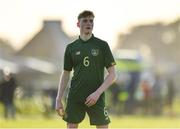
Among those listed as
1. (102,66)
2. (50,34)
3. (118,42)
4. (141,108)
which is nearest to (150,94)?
(141,108)

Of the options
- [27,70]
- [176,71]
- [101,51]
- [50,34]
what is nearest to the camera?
[101,51]

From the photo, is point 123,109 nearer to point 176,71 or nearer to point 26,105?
point 26,105

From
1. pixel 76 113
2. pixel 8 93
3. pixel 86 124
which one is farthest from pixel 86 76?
pixel 8 93

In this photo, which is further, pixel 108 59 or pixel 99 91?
pixel 108 59

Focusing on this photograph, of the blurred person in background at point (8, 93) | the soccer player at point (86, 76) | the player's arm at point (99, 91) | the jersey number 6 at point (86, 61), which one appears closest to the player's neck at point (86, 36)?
the soccer player at point (86, 76)

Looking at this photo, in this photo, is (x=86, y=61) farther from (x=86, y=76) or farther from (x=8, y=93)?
(x=8, y=93)

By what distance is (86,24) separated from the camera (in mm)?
13703

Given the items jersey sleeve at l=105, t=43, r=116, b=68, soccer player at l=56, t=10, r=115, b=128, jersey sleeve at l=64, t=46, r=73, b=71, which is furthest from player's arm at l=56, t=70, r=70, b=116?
jersey sleeve at l=105, t=43, r=116, b=68

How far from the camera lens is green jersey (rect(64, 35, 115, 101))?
45.7 feet

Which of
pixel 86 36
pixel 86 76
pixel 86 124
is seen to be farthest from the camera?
→ pixel 86 124

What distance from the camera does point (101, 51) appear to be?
13938 millimetres

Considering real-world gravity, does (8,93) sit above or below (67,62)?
below

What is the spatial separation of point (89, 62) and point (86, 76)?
0.20 metres

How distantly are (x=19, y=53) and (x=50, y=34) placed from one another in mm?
4980
